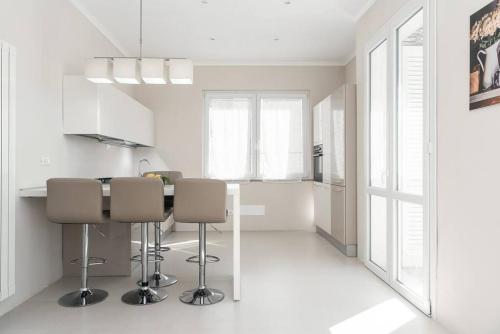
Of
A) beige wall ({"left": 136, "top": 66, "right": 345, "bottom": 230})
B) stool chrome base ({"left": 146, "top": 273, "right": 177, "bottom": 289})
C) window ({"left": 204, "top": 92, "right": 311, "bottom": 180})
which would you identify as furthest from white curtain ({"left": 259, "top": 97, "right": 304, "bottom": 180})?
stool chrome base ({"left": 146, "top": 273, "right": 177, "bottom": 289})

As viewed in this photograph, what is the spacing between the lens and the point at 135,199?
9.11 ft

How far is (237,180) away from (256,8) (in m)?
2.97

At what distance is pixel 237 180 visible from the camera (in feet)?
20.3

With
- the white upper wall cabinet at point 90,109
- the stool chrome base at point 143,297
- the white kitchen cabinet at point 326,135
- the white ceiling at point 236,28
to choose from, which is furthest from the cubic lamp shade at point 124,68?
the white kitchen cabinet at point 326,135

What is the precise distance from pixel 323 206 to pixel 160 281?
290cm

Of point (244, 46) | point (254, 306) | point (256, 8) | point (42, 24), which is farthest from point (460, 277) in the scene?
point (244, 46)

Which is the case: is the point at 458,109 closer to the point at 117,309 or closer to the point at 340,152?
the point at 340,152

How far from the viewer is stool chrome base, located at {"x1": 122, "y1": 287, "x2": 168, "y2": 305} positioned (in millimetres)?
2905

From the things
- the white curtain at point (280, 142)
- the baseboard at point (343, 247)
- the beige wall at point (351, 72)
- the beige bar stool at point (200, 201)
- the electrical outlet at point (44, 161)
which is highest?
the beige wall at point (351, 72)

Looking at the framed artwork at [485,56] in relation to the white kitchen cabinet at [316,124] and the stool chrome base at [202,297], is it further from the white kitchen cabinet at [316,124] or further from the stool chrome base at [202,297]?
the white kitchen cabinet at [316,124]

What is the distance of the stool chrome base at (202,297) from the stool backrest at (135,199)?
0.77 metres

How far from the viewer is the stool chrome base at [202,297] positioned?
2896 millimetres

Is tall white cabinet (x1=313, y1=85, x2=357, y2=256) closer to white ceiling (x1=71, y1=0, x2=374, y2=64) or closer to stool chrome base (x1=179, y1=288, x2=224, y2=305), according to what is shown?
white ceiling (x1=71, y1=0, x2=374, y2=64)

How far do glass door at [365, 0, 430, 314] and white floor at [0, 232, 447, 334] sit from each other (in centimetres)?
24
